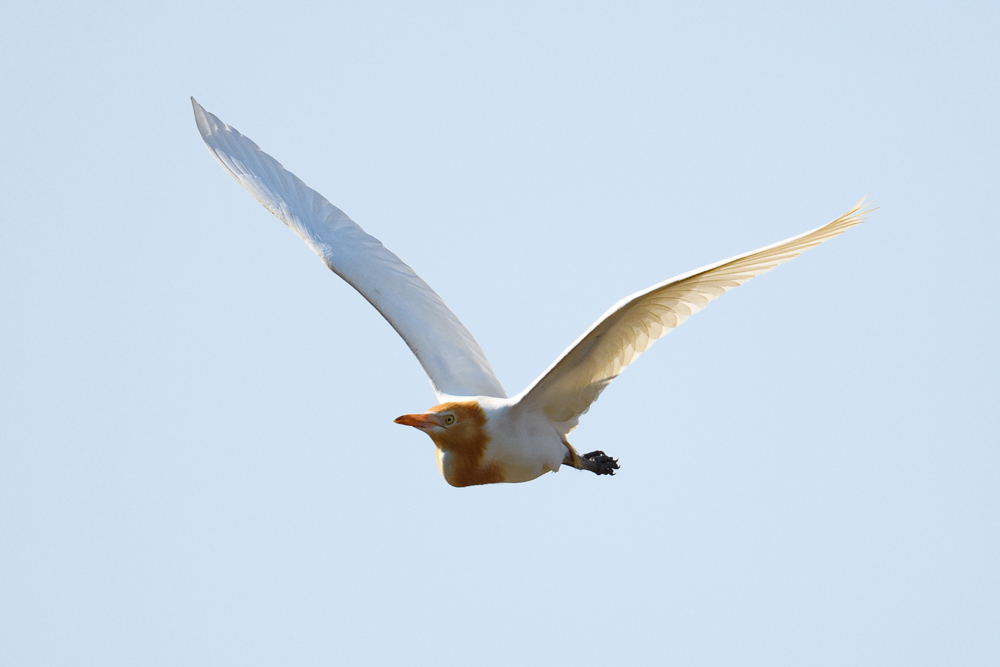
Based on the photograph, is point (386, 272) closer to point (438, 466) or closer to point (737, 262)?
point (438, 466)

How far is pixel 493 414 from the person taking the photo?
35.0 ft

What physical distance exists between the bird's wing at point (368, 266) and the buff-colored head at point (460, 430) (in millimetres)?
1205

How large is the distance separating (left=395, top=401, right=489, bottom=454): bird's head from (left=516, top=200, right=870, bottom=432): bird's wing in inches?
17.0

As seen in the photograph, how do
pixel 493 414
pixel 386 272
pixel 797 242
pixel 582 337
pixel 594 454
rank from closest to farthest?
pixel 797 242, pixel 582 337, pixel 493 414, pixel 594 454, pixel 386 272

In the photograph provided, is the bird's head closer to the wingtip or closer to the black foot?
the black foot

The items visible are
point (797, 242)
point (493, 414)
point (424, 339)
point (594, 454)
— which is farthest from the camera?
point (424, 339)

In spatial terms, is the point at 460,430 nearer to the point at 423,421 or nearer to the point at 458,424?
the point at 458,424

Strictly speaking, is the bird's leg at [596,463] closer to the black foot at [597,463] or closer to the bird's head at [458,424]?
the black foot at [597,463]

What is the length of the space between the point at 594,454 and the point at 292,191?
16.6 ft

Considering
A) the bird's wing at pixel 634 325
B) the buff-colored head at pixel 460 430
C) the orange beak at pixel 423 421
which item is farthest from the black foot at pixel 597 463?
the orange beak at pixel 423 421

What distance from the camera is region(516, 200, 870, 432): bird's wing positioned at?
29.8 ft

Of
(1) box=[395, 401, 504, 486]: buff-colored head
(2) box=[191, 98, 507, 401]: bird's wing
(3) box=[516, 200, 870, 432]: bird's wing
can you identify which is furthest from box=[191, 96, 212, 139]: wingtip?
(3) box=[516, 200, 870, 432]: bird's wing

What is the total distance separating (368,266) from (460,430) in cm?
346

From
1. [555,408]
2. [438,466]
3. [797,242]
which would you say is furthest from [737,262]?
[438,466]
